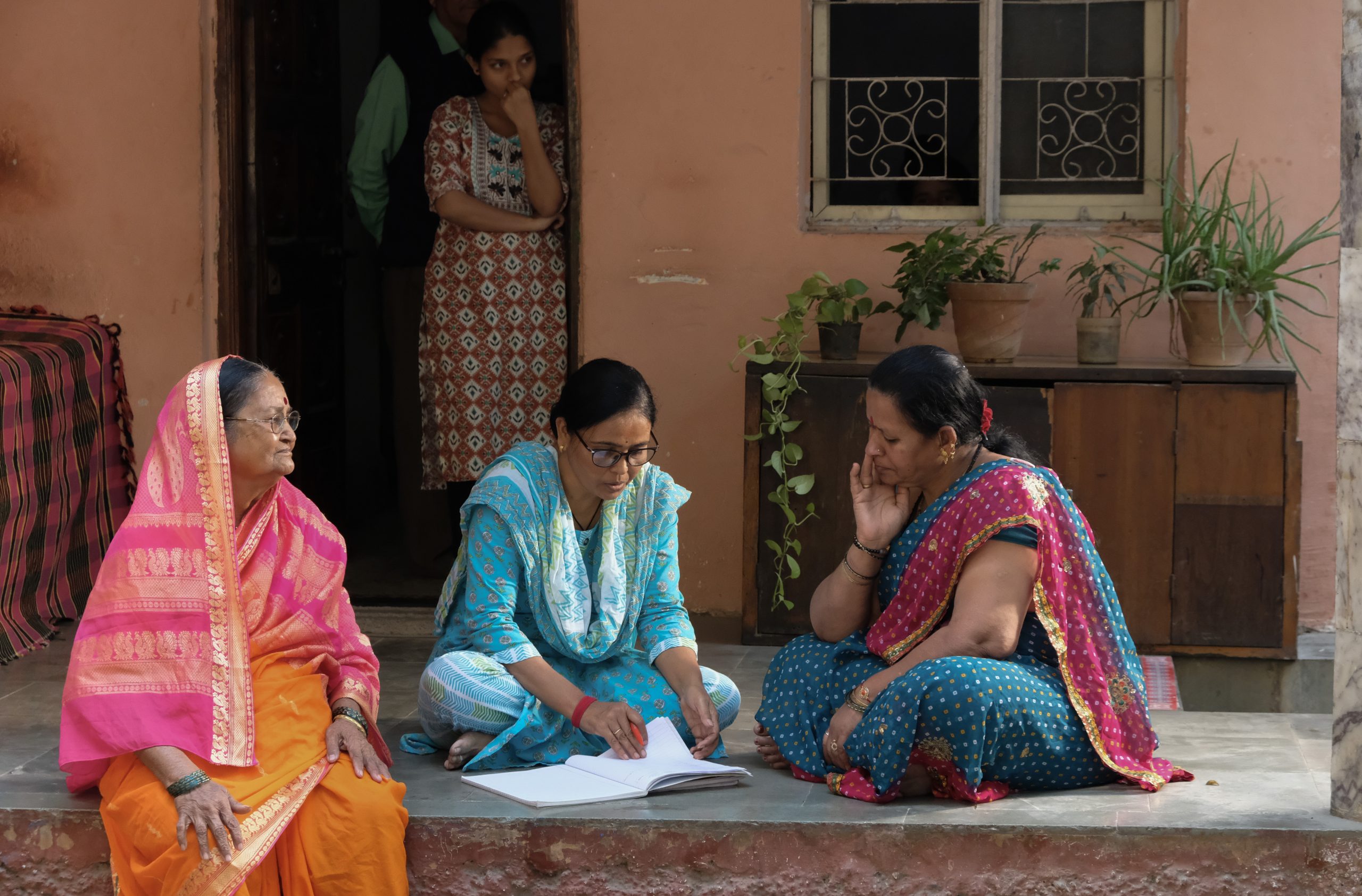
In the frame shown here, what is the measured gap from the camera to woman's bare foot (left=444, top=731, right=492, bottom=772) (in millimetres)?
3436

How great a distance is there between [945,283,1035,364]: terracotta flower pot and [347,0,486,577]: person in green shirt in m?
1.99

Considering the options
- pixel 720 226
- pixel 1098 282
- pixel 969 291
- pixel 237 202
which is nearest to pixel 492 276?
pixel 720 226

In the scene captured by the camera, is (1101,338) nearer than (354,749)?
No

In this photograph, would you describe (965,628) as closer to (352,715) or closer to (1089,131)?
(352,715)

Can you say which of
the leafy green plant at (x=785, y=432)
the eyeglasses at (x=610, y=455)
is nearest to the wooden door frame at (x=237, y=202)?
the leafy green plant at (x=785, y=432)

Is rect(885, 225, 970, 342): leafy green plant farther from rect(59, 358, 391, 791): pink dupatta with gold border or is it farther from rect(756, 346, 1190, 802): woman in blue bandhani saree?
rect(59, 358, 391, 791): pink dupatta with gold border

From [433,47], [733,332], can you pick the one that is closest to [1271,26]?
[733,332]

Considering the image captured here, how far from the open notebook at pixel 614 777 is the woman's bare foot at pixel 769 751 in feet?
0.32

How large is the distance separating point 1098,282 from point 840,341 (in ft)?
2.62

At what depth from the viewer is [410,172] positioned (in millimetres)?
5629

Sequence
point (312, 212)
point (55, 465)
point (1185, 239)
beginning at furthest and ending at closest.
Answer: point (312, 212) < point (55, 465) < point (1185, 239)

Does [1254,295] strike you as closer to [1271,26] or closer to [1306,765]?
[1271,26]

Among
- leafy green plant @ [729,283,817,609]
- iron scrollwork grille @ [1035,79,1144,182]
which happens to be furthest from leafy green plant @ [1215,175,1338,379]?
leafy green plant @ [729,283,817,609]

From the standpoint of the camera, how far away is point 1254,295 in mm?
4504
